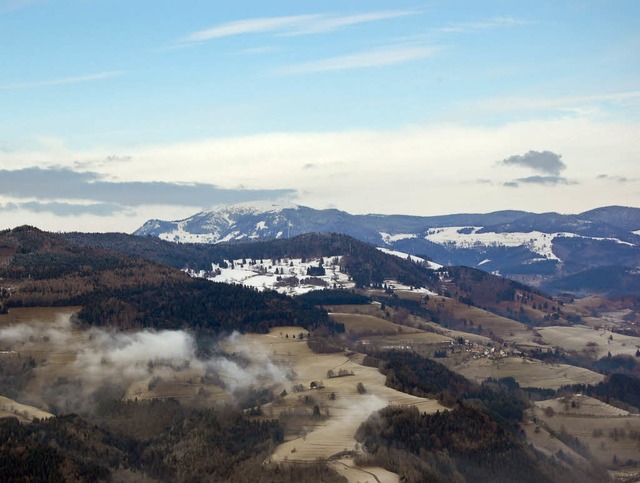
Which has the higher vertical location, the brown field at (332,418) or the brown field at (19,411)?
the brown field at (19,411)

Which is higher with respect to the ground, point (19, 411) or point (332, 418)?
point (19, 411)

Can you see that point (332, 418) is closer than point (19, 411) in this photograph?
No

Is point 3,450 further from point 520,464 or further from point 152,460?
point 520,464

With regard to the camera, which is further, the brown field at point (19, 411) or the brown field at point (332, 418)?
the brown field at point (19, 411)

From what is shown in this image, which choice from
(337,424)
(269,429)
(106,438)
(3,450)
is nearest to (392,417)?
(337,424)

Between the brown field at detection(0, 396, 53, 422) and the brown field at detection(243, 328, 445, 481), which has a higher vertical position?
the brown field at detection(0, 396, 53, 422)

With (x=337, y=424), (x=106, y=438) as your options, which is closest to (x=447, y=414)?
(x=337, y=424)

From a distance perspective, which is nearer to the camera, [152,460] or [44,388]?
[152,460]

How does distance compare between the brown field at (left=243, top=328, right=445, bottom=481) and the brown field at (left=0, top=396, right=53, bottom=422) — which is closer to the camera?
the brown field at (left=243, top=328, right=445, bottom=481)

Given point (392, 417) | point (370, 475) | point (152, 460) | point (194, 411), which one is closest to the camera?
point (370, 475)

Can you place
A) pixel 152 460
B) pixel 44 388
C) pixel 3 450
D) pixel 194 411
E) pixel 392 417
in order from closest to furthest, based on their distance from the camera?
pixel 3 450
pixel 152 460
pixel 392 417
pixel 194 411
pixel 44 388
